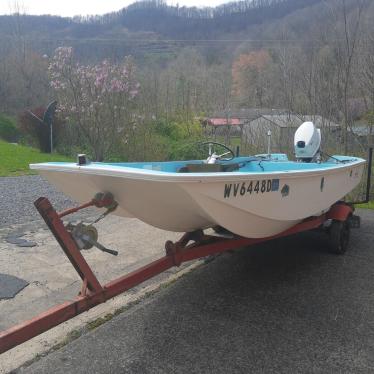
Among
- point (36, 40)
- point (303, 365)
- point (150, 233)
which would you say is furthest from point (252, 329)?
point (36, 40)

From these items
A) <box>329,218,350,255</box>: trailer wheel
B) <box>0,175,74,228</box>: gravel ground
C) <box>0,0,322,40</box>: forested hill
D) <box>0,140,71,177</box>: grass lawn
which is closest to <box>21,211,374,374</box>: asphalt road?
<box>329,218,350,255</box>: trailer wheel

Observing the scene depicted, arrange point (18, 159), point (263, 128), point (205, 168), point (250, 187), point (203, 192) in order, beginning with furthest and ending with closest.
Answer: point (18, 159)
point (263, 128)
point (205, 168)
point (250, 187)
point (203, 192)

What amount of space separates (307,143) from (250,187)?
9.25 ft

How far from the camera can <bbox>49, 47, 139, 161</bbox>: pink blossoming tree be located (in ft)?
50.8

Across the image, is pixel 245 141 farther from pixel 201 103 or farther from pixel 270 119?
pixel 201 103

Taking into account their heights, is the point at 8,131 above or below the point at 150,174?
below

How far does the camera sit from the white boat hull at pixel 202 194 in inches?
110

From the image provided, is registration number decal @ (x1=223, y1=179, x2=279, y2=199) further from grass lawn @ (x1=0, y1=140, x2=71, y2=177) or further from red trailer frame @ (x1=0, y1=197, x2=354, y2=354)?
grass lawn @ (x1=0, y1=140, x2=71, y2=177)

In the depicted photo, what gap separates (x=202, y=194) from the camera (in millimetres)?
2830

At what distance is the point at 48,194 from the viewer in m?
9.31

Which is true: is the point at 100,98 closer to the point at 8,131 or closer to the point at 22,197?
the point at 22,197

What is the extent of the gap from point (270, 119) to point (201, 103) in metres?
3.80

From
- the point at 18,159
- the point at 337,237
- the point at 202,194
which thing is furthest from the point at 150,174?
the point at 18,159

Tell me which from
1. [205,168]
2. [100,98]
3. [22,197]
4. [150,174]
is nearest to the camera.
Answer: [150,174]
